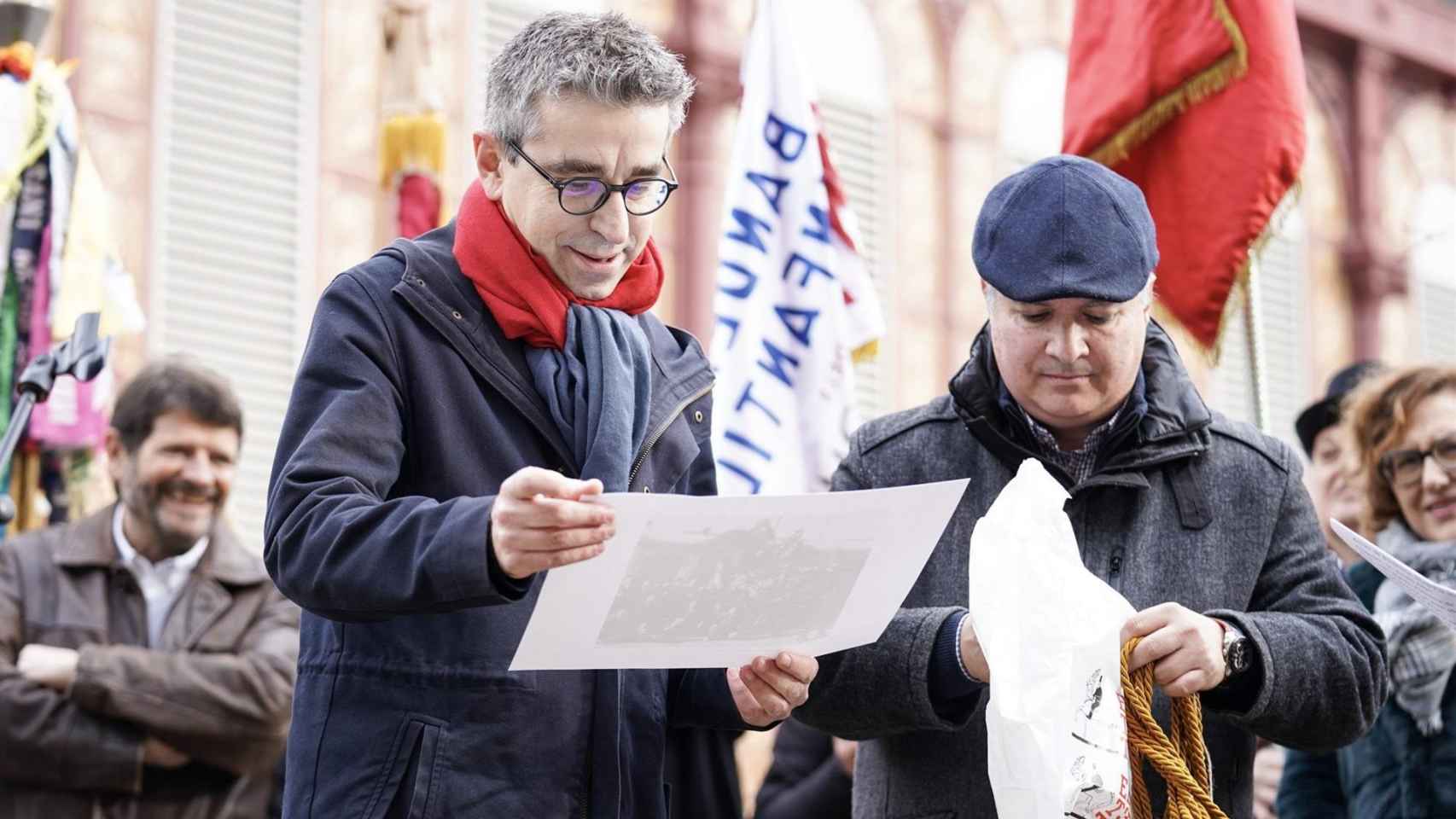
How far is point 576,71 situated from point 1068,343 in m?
0.78

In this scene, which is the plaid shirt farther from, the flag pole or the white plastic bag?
the flag pole

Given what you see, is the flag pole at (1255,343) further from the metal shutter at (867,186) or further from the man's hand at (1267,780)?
the metal shutter at (867,186)

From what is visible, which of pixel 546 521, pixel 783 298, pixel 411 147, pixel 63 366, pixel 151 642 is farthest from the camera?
pixel 411 147

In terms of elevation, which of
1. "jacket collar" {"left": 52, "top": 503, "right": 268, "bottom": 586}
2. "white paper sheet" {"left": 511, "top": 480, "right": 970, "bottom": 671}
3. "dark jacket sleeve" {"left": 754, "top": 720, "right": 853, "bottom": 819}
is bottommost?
"dark jacket sleeve" {"left": 754, "top": 720, "right": 853, "bottom": 819}

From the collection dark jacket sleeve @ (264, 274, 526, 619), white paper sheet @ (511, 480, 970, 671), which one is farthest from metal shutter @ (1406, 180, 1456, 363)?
dark jacket sleeve @ (264, 274, 526, 619)

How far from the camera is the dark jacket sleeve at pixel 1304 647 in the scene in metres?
2.70

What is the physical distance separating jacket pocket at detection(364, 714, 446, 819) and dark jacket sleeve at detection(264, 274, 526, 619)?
0.55ft

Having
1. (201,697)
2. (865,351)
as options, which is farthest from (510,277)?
(865,351)

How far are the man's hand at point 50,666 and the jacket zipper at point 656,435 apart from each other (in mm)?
1963

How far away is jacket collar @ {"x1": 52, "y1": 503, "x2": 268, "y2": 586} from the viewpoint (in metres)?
4.35

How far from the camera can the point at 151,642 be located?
436 centimetres

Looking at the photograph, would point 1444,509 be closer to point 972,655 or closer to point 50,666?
point 972,655

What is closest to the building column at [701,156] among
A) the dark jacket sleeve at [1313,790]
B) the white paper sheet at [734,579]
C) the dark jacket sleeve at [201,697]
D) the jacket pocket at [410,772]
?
the dark jacket sleeve at [201,697]

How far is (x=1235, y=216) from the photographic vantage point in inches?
170
